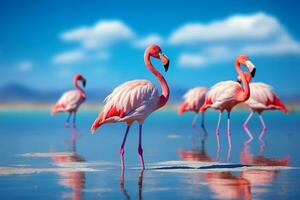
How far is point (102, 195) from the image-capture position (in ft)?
21.0

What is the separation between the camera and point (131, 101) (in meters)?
8.68

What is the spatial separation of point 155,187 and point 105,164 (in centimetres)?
260

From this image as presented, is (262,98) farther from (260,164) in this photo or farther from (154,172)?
(154,172)

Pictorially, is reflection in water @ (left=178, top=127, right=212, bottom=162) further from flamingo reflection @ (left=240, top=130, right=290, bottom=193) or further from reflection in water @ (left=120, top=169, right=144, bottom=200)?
reflection in water @ (left=120, top=169, right=144, bottom=200)

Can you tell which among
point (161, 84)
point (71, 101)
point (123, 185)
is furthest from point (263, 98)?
point (123, 185)

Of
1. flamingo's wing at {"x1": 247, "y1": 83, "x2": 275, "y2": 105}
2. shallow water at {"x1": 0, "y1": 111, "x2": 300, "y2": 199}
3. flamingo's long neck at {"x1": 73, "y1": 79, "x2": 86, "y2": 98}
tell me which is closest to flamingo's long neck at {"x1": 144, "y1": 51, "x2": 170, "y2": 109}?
shallow water at {"x1": 0, "y1": 111, "x2": 300, "y2": 199}

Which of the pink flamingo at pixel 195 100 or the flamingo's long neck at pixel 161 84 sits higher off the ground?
the pink flamingo at pixel 195 100

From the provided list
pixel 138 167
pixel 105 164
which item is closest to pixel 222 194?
pixel 138 167

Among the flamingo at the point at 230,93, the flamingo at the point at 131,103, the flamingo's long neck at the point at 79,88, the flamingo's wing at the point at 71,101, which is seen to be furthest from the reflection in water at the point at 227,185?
the flamingo's long neck at the point at 79,88

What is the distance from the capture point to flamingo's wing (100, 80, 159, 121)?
8695 millimetres

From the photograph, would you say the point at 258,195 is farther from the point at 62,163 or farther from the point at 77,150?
the point at 77,150

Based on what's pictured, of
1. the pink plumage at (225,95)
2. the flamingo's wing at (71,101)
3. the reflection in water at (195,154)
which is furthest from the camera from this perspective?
the flamingo's wing at (71,101)

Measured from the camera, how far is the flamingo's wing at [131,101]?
8695 mm

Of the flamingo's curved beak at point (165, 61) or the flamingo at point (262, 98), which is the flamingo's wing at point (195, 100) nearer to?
the flamingo at point (262, 98)
